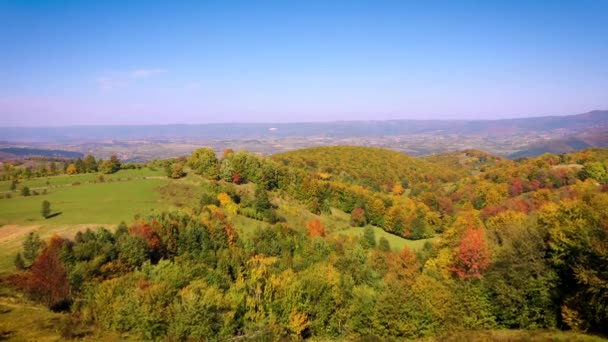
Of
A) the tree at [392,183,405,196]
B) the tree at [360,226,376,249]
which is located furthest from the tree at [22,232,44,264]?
the tree at [392,183,405,196]

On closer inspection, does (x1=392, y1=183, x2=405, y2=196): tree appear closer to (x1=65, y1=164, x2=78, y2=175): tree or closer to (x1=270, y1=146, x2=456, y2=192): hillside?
(x1=270, y1=146, x2=456, y2=192): hillside

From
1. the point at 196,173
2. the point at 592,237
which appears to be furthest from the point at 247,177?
the point at 592,237

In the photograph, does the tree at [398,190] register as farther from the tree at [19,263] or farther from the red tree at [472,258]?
the tree at [19,263]

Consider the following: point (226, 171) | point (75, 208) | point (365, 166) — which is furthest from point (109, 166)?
point (365, 166)

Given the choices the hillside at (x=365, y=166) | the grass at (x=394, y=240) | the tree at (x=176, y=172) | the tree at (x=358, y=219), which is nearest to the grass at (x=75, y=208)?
the tree at (x=176, y=172)

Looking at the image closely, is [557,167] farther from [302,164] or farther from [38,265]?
[38,265]

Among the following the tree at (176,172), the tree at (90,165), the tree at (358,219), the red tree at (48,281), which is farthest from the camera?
the tree at (90,165)
